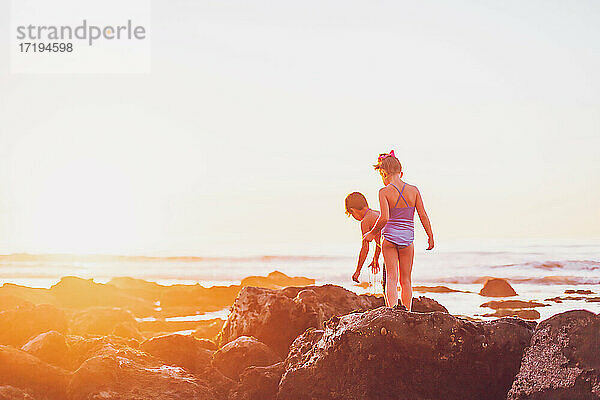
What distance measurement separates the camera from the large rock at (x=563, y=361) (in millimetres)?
6336

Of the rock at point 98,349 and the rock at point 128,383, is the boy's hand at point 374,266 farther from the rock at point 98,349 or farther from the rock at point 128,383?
the rock at point 98,349

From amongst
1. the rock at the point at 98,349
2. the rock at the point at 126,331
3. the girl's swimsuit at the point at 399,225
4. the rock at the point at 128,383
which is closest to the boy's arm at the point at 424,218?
the girl's swimsuit at the point at 399,225

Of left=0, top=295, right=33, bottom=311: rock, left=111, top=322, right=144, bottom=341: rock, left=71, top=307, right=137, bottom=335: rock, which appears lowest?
left=111, top=322, right=144, bottom=341: rock

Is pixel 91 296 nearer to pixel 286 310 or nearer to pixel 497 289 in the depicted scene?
pixel 497 289

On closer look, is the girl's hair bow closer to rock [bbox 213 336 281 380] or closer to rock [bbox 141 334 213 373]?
rock [bbox 213 336 281 380]

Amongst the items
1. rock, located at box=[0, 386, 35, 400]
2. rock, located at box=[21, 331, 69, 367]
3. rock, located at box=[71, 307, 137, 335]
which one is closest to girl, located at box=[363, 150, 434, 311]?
rock, located at box=[21, 331, 69, 367]

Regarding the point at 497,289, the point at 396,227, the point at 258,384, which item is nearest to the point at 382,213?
the point at 396,227

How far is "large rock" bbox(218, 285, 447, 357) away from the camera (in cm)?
986

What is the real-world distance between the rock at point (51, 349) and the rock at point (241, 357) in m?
2.03

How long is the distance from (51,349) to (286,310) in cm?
305

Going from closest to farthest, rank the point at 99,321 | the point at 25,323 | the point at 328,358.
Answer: the point at 328,358
the point at 25,323
the point at 99,321

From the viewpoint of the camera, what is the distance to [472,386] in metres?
7.06

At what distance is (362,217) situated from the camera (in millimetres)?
10047

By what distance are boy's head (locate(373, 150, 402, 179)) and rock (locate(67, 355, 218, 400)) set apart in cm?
341
